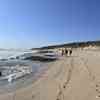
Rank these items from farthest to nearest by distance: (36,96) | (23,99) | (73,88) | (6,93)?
(73,88) < (6,93) < (36,96) < (23,99)

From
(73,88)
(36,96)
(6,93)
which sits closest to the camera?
(36,96)

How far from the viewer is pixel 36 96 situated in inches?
282

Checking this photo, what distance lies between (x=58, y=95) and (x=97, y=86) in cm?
218

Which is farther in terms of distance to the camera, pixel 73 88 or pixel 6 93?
pixel 73 88

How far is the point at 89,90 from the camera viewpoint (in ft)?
26.1

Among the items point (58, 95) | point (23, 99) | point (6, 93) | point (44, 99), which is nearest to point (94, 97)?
point (58, 95)

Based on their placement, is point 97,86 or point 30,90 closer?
point 30,90

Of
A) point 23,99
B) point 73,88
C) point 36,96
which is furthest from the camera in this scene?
point 73,88

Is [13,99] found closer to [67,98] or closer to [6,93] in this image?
[6,93]

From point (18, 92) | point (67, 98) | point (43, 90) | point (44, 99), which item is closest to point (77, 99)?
point (67, 98)

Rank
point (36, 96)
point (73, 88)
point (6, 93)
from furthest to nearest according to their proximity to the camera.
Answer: point (73, 88), point (6, 93), point (36, 96)

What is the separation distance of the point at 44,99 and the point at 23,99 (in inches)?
27.9

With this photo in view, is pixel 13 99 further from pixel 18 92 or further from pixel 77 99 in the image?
pixel 77 99

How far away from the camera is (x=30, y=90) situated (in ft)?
26.3
